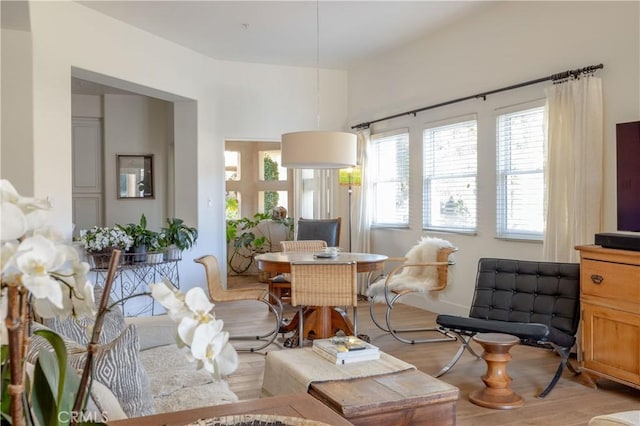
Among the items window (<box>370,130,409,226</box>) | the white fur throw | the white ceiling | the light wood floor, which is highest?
the white ceiling

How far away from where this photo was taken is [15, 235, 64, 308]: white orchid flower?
1.92 ft

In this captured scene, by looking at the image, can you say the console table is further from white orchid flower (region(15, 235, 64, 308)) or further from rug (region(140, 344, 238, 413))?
white orchid flower (region(15, 235, 64, 308))

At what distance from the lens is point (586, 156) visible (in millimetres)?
4195

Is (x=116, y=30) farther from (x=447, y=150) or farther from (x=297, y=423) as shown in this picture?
(x=297, y=423)

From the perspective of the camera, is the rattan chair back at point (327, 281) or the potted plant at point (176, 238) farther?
the potted plant at point (176, 238)

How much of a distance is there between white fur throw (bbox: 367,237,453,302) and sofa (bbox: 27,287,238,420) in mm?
2224

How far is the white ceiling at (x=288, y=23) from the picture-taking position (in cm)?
532

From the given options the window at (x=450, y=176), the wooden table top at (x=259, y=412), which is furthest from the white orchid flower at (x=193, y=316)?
the window at (x=450, y=176)

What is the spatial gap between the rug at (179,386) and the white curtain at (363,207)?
192 inches

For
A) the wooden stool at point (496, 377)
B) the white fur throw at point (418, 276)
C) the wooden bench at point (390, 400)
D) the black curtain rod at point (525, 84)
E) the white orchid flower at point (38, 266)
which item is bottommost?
the wooden stool at point (496, 377)

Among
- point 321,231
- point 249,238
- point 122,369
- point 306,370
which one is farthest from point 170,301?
point 249,238

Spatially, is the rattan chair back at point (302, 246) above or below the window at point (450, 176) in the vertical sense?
below

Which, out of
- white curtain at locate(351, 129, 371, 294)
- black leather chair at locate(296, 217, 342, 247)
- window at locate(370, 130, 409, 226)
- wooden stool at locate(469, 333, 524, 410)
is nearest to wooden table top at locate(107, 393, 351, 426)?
wooden stool at locate(469, 333, 524, 410)

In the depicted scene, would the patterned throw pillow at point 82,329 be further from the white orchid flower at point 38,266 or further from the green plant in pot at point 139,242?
the green plant in pot at point 139,242
